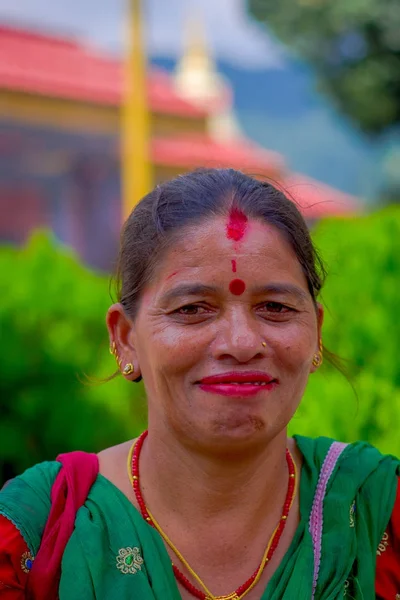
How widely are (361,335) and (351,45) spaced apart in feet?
46.9

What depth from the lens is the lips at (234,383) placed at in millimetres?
1696

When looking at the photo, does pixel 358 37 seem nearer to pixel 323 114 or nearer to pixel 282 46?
pixel 282 46

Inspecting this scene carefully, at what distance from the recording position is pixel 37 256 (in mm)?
5066

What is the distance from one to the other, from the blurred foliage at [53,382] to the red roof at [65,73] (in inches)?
218

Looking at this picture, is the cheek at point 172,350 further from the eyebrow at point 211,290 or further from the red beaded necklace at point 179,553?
the red beaded necklace at point 179,553

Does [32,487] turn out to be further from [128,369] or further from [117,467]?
[128,369]

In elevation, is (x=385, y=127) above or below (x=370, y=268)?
above

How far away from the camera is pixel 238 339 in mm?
1689

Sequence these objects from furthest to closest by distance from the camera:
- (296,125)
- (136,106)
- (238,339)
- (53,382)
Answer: (296,125)
(136,106)
(53,382)
(238,339)

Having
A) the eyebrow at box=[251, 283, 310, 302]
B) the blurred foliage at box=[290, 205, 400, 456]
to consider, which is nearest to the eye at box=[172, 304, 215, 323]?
the eyebrow at box=[251, 283, 310, 302]

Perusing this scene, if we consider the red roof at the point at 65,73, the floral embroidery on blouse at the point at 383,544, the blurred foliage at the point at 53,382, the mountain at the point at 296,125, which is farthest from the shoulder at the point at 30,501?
the mountain at the point at 296,125

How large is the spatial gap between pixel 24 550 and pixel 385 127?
16.2 meters

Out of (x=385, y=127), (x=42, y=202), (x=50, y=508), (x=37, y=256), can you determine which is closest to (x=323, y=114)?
(x=385, y=127)

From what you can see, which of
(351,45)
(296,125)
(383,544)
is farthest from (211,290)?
(296,125)
